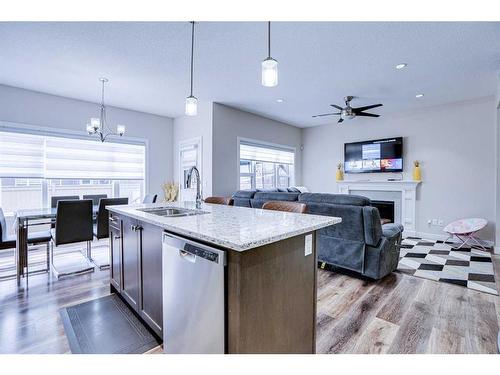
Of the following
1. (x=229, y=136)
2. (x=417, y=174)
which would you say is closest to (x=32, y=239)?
(x=229, y=136)

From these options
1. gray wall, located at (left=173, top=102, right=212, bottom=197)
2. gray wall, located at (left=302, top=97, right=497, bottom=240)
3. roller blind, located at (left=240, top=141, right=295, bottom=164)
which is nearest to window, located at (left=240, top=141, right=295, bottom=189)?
roller blind, located at (left=240, top=141, right=295, bottom=164)

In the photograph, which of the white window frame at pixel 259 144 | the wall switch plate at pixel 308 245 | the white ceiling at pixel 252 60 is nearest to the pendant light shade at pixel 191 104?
the white ceiling at pixel 252 60

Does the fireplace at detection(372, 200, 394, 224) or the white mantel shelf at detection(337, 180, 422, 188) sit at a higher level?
the white mantel shelf at detection(337, 180, 422, 188)

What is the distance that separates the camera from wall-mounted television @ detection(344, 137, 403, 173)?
5477 millimetres

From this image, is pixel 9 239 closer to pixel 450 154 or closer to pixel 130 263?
pixel 130 263

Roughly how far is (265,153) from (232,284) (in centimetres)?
518

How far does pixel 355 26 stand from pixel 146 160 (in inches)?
186

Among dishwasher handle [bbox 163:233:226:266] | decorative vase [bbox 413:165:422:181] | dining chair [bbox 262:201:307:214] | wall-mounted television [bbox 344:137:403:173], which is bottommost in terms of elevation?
dishwasher handle [bbox 163:233:226:266]

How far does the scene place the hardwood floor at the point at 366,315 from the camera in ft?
5.76

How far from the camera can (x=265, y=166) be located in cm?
629

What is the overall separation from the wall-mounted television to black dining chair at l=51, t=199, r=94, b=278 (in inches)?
216

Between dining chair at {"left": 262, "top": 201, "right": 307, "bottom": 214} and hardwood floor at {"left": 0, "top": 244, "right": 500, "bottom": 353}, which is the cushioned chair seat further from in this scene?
dining chair at {"left": 262, "top": 201, "right": 307, "bottom": 214}

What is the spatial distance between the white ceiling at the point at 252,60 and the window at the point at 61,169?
0.91 m

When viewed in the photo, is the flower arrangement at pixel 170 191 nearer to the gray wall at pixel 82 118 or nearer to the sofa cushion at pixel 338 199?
the gray wall at pixel 82 118
